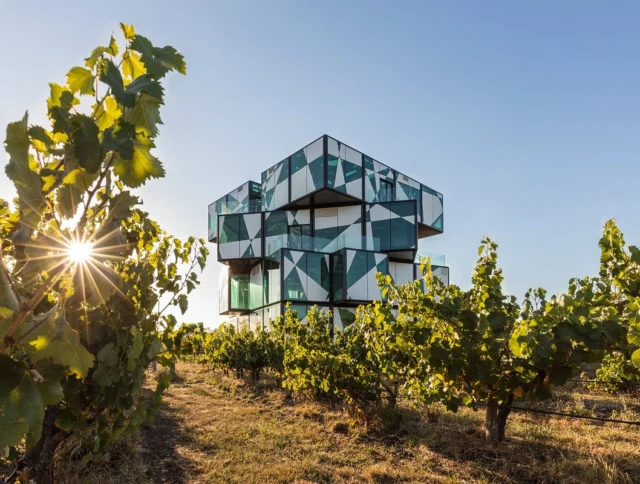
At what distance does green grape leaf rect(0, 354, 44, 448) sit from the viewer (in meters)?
0.73

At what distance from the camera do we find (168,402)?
39.3 feet

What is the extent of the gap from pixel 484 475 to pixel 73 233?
5.81 meters

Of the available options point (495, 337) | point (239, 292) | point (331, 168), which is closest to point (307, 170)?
point (331, 168)

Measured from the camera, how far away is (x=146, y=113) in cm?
94

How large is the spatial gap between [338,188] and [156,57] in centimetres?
2379

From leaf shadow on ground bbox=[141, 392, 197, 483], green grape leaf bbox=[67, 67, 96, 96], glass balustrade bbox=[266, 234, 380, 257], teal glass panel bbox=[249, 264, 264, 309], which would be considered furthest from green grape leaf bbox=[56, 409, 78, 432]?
teal glass panel bbox=[249, 264, 264, 309]

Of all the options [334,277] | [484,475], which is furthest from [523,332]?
[334,277]

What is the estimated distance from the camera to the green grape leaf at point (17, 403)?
0.73m

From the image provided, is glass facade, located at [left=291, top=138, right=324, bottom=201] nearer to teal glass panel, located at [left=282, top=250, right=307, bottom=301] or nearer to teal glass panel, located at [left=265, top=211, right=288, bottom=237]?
teal glass panel, located at [left=265, top=211, right=288, bottom=237]

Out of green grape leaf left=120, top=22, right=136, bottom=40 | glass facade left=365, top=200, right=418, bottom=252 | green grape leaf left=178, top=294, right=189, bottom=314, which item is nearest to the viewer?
green grape leaf left=120, top=22, right=136, bottom=40

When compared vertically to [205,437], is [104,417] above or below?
above

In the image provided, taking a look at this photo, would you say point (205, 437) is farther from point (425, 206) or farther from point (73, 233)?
point (425, 206)

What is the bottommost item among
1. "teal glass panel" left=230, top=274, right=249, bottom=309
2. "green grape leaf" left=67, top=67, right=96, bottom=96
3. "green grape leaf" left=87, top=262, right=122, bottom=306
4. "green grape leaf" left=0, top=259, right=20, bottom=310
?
"green grape leaf" left=0, top=259, right=20, bottom=310

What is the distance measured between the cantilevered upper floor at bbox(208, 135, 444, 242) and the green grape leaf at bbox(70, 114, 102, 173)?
917 inches
